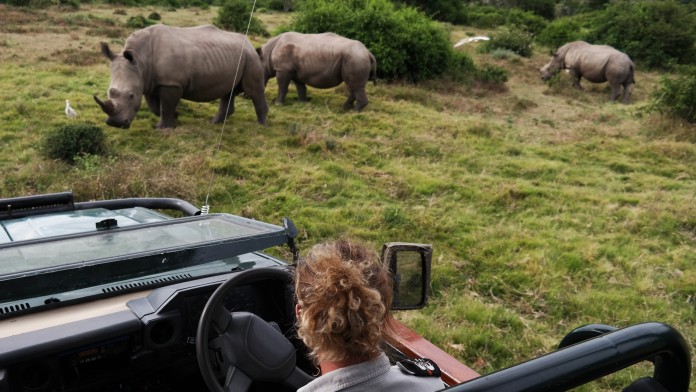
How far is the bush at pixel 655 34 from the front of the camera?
2105 centimetres

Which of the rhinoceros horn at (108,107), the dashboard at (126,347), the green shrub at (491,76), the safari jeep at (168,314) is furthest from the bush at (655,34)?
the dashboard at (126,347)

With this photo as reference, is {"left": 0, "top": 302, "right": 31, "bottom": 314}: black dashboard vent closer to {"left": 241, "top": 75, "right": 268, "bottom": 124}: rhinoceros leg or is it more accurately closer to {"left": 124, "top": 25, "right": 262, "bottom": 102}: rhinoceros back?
{"left": 124, "top": 25, "right": 262, "bottom": 102}: rhinoceros back

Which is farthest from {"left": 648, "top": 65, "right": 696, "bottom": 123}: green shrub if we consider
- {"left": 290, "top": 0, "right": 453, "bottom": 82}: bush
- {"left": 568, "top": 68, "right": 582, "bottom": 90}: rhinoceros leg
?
{"left": 568, "top": 68, "right": 582, "bottom": 90}: rhinoceros leg

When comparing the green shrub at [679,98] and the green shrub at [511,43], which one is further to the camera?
the green shrub at [511,43]

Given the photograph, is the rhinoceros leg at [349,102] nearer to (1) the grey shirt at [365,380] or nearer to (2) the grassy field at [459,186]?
(2) the grassy field at [459,186]

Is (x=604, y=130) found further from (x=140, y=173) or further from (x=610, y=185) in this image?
(x=140, y=173)

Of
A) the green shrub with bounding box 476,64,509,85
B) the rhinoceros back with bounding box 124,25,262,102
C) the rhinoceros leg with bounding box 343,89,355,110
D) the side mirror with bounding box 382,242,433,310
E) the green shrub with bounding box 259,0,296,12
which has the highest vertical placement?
the side mirror with bounding box 382,242,433,310

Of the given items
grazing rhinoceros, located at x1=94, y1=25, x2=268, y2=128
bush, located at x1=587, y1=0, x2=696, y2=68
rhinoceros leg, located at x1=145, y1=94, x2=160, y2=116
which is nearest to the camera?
grazing rhinoceros, located at x1=94, y1=25, x2=268, y2=128

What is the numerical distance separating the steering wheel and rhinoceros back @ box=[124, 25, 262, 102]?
6.74m

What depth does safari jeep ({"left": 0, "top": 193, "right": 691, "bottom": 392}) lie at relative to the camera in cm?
181

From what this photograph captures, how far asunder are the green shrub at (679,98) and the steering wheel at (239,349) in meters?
11.0

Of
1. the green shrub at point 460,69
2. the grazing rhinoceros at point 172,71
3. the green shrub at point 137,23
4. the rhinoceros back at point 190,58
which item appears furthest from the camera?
the green shrub at point 137,23

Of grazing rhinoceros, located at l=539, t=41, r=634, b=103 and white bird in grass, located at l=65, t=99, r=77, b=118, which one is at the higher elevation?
white bird in grass, located at l=65, t=99, r=77, b=118

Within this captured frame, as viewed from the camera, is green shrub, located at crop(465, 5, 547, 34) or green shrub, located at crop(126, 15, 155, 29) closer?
green shrub, located at crop(126, 15, 155, 29)
